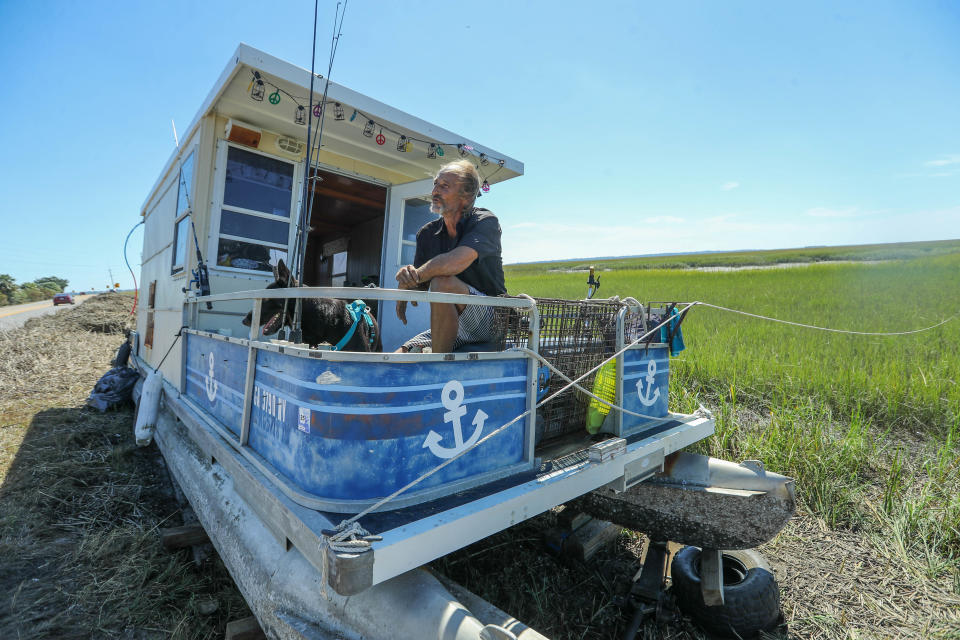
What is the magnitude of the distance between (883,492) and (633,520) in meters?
2.52

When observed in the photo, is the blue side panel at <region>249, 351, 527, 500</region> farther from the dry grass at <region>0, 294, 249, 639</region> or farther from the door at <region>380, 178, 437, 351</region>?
the door at <region>380, 178, 437, 351</region>

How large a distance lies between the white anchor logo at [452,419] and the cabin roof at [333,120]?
272 centimetres

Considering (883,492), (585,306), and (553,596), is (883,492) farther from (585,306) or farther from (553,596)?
(585,306)

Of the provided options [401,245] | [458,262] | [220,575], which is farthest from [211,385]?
[401,245]

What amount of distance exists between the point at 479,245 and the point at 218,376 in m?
1.85

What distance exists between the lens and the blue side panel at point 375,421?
5.20ft

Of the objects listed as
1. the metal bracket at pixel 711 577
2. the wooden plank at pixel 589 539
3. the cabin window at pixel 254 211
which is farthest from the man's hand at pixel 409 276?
the cabin window at pixel 254 211

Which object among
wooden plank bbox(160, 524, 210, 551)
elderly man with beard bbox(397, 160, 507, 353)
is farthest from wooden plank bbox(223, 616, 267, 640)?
elderly man with beard bbox(397, 160, 507, 353)

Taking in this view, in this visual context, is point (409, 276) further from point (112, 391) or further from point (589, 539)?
point (112, 391)

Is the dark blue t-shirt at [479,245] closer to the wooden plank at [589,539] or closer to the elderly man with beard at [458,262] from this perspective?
the elderly man with beard at [458,262]

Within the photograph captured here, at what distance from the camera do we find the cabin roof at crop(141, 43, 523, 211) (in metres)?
3.29

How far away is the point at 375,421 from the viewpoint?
1.59 meters

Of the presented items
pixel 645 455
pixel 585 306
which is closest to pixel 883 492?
pixel 645 455

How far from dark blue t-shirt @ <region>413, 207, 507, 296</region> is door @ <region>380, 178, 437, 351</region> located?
7.92 ft
